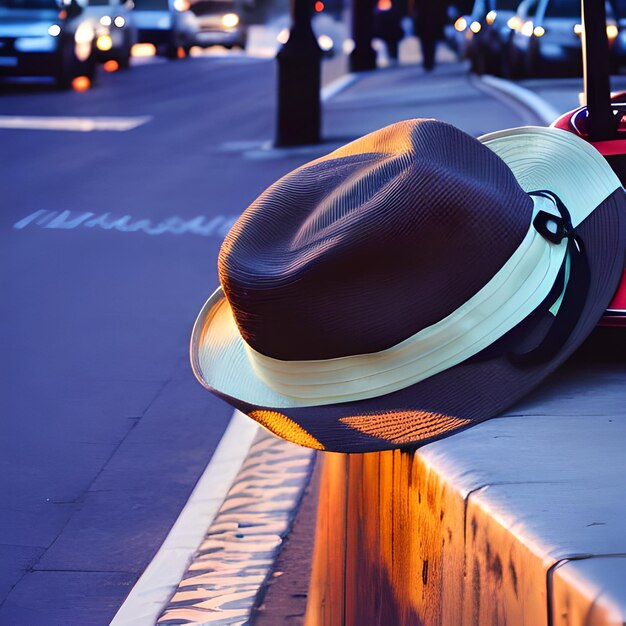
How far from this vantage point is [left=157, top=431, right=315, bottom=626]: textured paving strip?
3.35m

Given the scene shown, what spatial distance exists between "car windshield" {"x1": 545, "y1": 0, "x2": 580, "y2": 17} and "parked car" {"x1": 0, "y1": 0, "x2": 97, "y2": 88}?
7619mm

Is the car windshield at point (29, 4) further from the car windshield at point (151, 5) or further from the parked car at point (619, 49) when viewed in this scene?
the car windshield at point (151, 5)

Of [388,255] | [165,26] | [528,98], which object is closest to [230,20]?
[165,26]

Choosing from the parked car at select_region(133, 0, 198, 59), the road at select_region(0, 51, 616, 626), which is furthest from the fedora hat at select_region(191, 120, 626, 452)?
the parked car at select_region(133, 0, 198, 59)

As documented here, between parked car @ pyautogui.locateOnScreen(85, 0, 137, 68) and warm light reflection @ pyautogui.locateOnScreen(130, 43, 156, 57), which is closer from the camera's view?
parked car @ pyautogui.locateOnScreen(85, 0, 137, 68)

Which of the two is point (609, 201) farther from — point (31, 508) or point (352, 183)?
point (31, 508)

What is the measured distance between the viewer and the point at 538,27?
18297 mm

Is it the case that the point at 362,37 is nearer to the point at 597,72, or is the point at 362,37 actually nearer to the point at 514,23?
the point at 514,23

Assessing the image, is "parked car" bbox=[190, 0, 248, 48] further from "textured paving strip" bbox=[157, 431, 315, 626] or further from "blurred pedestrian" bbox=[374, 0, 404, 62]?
"textured paving strip" bbox=[157, 431, 315, 626]

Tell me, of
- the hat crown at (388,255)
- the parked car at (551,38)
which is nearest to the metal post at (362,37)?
the parked car at (551,38)

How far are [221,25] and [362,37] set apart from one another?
30.5 ft

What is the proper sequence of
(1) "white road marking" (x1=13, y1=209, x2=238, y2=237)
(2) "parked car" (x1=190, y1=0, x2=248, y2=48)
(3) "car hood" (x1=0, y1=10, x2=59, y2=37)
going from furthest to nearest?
(2) "parked car" (x1=190, y1=0, x2=248, y2=48) < (3) "car hood" (x1=0, y1=10, x2=59, y2=37) < (1) "white road marking" (x1=13, y1=209, x2=238, y2=237)

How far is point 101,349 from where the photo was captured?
598 cm

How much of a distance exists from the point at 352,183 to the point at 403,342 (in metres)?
0.34
